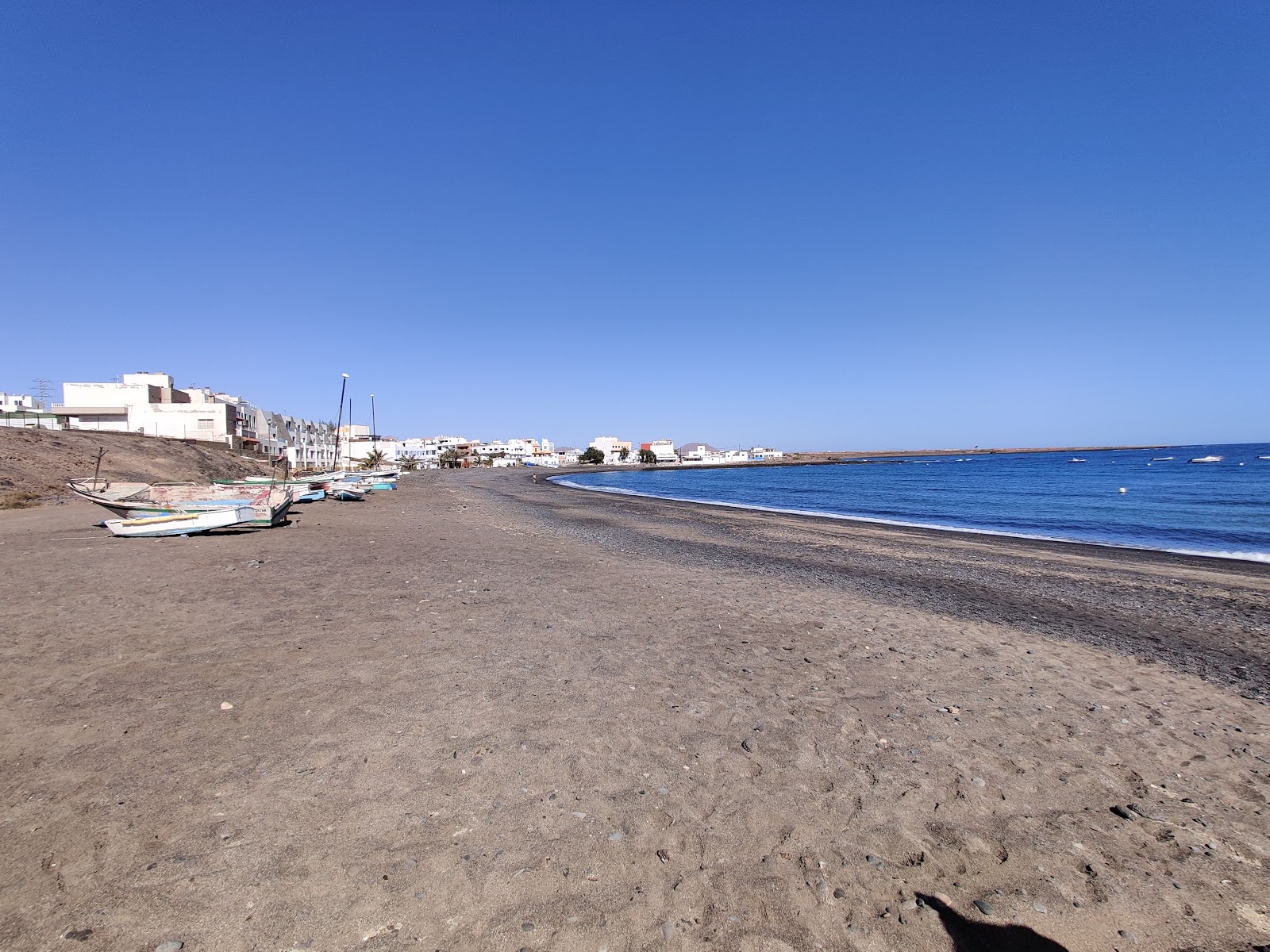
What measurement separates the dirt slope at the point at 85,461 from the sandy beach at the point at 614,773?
25917mm

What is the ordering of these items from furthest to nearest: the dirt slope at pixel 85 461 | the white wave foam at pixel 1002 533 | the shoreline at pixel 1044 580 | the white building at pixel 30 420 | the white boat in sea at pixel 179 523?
the white building at pixel 30 420, the dirt slope at pixel 85 461, the white wave foam at pixel 1002 533, the white boat in sea at pixel 179 523, the shoreline at pixel 1044 580

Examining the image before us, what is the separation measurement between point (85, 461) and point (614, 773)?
144ft

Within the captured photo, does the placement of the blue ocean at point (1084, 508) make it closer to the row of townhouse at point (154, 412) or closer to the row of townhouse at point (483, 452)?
the row of townhouse at point (154, 412)

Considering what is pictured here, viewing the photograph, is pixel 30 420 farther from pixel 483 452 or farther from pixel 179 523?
pixel 483 452

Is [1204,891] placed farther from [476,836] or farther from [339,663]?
[339,663]

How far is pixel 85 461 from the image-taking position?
112ft

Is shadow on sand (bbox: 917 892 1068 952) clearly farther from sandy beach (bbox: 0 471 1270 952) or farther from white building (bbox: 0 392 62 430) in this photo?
white building (bbox: 0 392 62 430)

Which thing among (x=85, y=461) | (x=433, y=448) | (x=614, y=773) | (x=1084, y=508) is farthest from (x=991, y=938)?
(x=433, y=448)

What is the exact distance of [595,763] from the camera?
426 cm

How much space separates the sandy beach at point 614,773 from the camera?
2871 mm

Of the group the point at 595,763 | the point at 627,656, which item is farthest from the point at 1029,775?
the point at 627,656

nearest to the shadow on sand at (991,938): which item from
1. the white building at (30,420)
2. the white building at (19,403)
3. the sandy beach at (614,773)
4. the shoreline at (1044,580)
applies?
the sandy beach at (614,773)

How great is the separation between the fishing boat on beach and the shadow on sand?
18035 mm

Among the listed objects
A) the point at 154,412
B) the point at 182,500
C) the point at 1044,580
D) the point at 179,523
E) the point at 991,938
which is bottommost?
the point at 1044,580
